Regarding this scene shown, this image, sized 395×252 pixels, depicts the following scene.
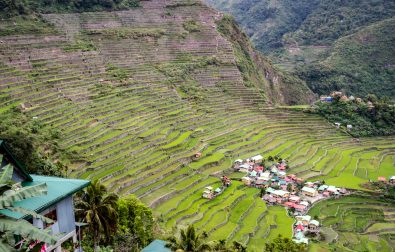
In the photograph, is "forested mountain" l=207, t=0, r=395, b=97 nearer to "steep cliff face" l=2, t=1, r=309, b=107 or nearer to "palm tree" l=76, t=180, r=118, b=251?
"steep cliff face" l=2, t=1, r=309, b=107

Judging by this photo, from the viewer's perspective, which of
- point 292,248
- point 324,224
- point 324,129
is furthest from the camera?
point 324,129

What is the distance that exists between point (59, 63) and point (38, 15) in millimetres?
7589

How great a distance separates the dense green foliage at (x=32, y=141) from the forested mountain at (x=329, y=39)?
4821 centimetres

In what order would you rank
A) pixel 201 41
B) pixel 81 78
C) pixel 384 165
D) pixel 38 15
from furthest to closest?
1. pixel 201 41
2. pixel 38 15
3. pixel 384 165
4. pixel 81 78

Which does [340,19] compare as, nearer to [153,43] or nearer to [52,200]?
[153,43]

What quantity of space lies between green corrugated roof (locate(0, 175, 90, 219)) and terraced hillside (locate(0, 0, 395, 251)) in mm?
11117

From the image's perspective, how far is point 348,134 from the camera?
40406mm

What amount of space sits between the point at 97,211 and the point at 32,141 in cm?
927

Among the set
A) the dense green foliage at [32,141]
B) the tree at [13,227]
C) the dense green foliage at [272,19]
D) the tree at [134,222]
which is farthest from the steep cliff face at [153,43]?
the dense green foliage at [272,19]

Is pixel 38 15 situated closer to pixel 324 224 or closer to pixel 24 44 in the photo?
Result: pixel 24 44

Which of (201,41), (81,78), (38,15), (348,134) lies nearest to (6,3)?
(38,15)

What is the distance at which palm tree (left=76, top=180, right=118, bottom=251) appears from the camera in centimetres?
1274

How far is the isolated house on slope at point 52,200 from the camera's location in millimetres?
8086

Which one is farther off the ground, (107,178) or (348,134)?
(107,178)
